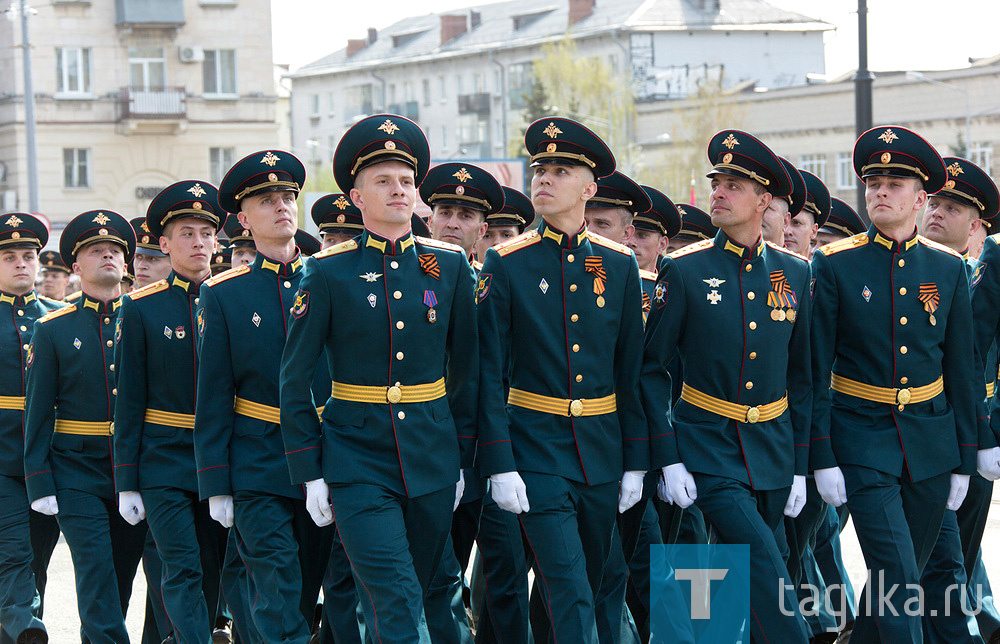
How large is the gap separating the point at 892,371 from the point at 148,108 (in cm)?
4757

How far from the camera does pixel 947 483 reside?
7.06 m

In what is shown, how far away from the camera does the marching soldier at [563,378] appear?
6.27 m

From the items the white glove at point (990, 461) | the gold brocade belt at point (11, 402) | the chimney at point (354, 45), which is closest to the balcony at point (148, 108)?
the chimney at point (354, 45)

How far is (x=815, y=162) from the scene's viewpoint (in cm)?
5528

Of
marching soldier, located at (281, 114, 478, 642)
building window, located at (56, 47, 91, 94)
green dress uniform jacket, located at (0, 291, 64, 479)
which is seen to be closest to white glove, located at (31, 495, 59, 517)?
green dress uniform jacket, located at (0, 291, 64, 479)

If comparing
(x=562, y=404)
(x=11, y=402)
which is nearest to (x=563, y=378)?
(x=562, y=404)

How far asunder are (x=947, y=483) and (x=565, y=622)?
6.93 ft

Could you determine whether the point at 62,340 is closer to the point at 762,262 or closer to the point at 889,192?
the point at 762,262

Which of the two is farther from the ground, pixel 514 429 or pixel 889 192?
pixel 889 192

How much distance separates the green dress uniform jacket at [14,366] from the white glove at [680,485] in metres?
3.97

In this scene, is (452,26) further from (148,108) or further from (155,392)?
(155,392)

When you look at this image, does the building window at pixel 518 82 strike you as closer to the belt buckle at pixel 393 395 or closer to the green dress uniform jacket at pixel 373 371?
the green dress uniform jacket at pixel 373 371

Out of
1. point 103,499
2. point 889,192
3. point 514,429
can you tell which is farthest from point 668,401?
point 103,499

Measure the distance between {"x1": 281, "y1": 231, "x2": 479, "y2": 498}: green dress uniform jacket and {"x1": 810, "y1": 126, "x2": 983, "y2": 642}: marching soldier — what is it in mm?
1849
